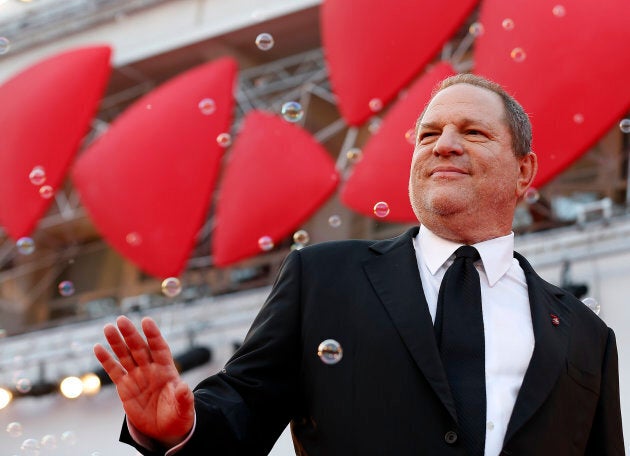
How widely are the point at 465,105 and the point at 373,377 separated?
2.01 ft

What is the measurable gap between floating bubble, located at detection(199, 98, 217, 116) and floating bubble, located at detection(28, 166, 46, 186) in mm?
1417

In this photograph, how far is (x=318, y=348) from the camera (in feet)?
5.82

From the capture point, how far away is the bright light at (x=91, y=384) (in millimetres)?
8328

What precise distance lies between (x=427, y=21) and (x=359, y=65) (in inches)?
23.1

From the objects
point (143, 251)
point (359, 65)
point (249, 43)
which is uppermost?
point (249, 43)

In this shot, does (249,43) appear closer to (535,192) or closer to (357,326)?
(535,192)

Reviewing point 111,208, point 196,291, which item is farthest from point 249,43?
point 111,208

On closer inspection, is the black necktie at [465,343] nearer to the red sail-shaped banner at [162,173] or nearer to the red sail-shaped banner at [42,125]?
the red sail-shaped banner at [162,173]

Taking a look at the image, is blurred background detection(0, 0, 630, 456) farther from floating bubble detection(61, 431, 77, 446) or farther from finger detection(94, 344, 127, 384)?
finger detection(94, 344, 127, 384)

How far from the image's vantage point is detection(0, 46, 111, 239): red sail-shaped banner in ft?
25.9

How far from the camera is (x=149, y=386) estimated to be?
63.7 inches

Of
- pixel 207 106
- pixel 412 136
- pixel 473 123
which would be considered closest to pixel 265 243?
pixel 207 106

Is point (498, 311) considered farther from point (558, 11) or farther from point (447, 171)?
point (558, 11)

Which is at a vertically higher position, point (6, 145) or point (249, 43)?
point (249, 43)
